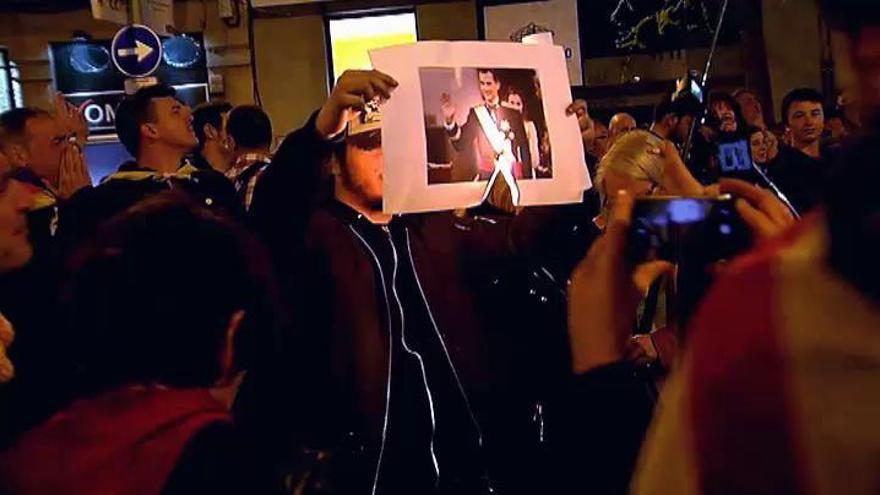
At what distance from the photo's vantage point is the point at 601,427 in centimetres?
198

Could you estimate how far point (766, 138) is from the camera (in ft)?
22.7

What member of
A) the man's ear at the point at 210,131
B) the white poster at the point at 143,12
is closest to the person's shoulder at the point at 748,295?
the man's ear at the point at 210,131

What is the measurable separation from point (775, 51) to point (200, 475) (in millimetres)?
13431

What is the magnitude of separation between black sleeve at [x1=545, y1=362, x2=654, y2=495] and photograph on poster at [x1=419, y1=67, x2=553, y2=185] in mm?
630

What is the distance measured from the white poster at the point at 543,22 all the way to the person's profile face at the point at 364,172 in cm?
1109

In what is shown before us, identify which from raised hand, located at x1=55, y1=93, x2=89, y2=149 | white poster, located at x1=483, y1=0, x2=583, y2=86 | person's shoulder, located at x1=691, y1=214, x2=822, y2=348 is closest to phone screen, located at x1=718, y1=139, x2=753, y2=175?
person's shoulder, located at x1=691, y1=214, x2=822, y2=348

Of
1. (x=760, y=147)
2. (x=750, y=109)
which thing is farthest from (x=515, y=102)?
(x=750, y=109)

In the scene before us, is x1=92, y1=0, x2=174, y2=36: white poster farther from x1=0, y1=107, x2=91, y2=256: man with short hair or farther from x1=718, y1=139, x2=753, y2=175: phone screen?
x1=718, y1=139, x2=753, y2=175: phone screen

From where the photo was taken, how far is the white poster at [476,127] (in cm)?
290

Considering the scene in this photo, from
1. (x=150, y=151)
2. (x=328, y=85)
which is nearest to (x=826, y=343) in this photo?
(x=150, y=151)

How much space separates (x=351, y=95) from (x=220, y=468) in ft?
4.69

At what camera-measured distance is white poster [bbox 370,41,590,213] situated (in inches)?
114

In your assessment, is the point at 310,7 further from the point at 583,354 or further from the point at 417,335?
the point at 583,354

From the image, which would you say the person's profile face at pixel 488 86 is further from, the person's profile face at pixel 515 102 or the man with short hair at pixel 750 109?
the man with short hair at pixel 750 109
